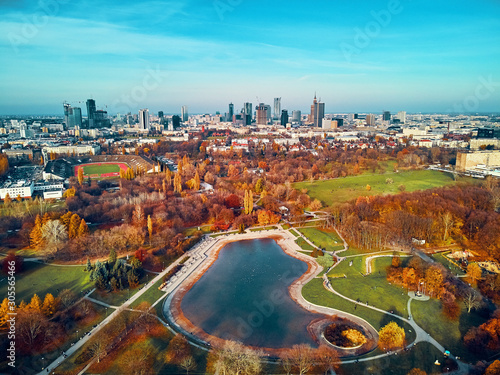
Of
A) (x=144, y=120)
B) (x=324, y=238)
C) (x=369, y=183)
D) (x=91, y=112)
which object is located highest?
(x=91, y=112)

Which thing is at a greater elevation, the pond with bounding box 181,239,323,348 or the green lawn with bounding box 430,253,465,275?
the green lawn with bounding box 430,253,465,275

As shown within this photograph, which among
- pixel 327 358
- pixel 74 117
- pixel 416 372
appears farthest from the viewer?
pixel 74 117

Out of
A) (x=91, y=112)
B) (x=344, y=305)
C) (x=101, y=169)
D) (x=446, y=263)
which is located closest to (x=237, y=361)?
(x=344, y=305)

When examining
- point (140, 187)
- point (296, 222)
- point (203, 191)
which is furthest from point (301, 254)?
point (140, 187)

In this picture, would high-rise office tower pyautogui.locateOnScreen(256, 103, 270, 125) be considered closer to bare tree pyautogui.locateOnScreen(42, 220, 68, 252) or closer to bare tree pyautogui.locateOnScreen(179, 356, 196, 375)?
bare tree pyautogui.locateOnScreen(42, 220, 68, 252)

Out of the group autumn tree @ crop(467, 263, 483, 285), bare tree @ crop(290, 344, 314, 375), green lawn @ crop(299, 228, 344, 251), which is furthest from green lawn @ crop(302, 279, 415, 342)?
autumn tree @ crop(467, 263, 483, 285)

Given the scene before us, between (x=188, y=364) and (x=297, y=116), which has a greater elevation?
(x=297, y=116)

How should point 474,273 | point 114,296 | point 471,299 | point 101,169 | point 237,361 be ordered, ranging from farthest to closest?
point 101,169 < point 474,273 < point 114,296 < point 471,299 < point 237,361

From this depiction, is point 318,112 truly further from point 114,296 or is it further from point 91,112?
point 114,296
